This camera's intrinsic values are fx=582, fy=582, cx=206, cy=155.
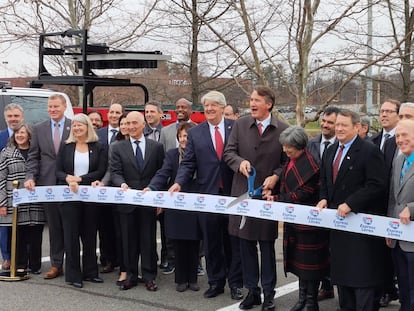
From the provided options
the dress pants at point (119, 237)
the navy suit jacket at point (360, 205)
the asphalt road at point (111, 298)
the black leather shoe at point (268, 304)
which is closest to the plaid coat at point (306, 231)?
the navy suit jacket at point (360, 205)

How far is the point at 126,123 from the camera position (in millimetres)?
6070

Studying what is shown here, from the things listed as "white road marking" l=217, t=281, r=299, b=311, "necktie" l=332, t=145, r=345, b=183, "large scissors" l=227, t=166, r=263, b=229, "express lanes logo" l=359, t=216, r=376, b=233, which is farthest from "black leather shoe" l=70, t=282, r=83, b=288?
"express lanes logo" l=359, t=216, r=376, b=233

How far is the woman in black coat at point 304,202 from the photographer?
4.93 metres

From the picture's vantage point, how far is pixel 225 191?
224 inches

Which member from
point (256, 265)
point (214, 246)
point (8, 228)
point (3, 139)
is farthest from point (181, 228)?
point (3, 139)

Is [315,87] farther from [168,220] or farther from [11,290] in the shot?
[11,290]

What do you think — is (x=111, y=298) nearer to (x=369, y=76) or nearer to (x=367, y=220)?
(x=367, y=220)

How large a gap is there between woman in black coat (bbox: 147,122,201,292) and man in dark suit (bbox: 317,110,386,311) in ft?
5.19

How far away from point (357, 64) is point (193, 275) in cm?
503

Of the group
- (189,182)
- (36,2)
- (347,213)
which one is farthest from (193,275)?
(36,2)

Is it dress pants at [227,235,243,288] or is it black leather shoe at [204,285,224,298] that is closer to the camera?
dress pants at [227,235,243,288]

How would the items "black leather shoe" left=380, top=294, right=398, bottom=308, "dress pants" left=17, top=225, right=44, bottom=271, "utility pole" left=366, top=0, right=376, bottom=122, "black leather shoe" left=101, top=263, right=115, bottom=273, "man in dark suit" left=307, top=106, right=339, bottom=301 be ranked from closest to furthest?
"black leather shoe" left=380, top=294, right=398, bottom=308, "man in dark suit" left=307, top=106, right=339, bottom=301, "dress pants" left=17, top=225, right=44, bottom=271, "black leather shoe" left=101, top=263, right=115, bottom=273, "utility pole" left=366, top=0, right=376, bottom=122

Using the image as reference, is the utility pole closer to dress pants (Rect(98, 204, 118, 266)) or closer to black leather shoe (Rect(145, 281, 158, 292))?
dress pants (Rect(98, 204, 118, 266))

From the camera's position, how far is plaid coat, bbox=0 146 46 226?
634cm
